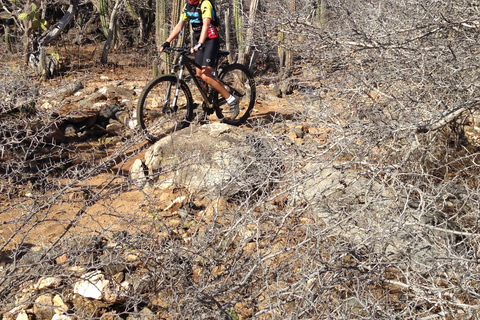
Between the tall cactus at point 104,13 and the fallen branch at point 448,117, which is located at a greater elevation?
the tall cactus at point 104,13

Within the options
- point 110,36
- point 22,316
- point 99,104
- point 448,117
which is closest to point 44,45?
point 110,36

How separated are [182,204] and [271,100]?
3.87m

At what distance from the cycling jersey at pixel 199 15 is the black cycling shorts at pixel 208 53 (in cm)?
7

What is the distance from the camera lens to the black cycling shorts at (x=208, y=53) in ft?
19.0

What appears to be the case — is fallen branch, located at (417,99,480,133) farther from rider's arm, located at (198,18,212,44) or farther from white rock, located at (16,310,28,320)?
white rock, located at (16,310,28,320)

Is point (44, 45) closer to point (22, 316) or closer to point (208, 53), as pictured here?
point (208, 53)

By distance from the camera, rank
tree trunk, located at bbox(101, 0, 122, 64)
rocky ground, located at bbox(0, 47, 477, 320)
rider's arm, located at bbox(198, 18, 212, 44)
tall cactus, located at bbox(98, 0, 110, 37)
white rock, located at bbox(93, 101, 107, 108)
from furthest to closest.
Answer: tall cactus, located at bbox(98, 0, 110, 37) < tree trunk, located at bbox(101, 0, 122, 64) < white rock, located at bbox(93, 101, 107, 108) < rider's arm, located at bbox(198, 18, 212, 44) < rocky ground, located at bbox(0, 47, 477, 320)

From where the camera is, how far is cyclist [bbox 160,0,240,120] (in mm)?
5641

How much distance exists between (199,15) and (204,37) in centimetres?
36

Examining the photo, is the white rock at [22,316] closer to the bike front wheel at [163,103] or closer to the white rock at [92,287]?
the white rock at [92,287]

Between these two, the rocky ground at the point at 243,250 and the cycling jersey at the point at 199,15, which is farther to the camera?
the cycling jersey at the point at 199,15

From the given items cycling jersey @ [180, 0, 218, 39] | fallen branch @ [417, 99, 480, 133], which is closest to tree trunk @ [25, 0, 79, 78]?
cycling jersey @ [180, 0, 218, 39]

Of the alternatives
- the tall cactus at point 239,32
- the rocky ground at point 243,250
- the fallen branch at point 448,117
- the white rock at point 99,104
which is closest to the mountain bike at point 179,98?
the rocky ground at point 243,250

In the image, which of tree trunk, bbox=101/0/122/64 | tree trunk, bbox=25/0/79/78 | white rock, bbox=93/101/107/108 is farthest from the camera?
tree trunk, bbox=101/0/122/64
